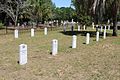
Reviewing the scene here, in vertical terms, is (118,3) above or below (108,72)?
above

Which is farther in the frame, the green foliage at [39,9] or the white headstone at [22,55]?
the green foliage at [39,9]

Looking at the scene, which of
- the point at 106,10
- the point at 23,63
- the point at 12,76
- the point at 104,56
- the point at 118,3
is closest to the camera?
the point at 12,76

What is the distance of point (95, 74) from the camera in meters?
11.5

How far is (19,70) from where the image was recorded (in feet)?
39.6

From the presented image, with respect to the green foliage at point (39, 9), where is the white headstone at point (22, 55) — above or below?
below

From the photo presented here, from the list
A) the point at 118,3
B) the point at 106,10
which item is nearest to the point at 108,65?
the point at 118,3

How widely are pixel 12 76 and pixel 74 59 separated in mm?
4870

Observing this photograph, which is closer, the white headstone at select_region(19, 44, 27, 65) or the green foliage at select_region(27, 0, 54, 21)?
the white headstone at select_region(19, 44, 27, 65)

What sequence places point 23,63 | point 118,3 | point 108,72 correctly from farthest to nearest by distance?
point 118,3 < point 23,63 < point 108,72

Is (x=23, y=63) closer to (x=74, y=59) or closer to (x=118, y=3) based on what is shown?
(x=74, y=59)

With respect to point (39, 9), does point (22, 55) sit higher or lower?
lower

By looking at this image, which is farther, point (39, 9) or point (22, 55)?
point (39, 9)

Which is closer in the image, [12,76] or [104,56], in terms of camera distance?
[12,76]

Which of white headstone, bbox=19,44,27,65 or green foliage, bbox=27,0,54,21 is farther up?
green foliage, bbox=27,0,54,21
